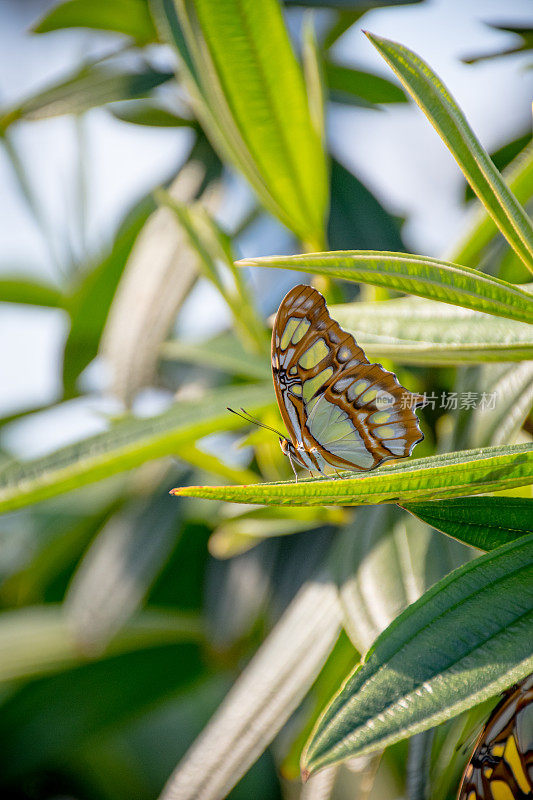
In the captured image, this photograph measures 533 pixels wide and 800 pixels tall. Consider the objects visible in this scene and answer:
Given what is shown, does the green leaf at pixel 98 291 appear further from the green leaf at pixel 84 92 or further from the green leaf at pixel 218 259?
the green leaf at pixel 218 259

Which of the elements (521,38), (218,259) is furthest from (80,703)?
(521,38)

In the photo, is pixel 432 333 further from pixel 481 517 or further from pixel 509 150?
pixel 509 150

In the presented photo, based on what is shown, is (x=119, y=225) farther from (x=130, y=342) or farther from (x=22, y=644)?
(x=22, y=644)

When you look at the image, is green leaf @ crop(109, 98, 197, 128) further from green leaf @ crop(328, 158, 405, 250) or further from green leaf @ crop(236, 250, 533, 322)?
green leaf @ crop(236, 250, 533, 322)

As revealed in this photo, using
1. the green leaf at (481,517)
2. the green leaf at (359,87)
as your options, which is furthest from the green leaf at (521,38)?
the green leaf at (481,517)

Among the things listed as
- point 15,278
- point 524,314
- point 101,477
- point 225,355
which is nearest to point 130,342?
point 225,355

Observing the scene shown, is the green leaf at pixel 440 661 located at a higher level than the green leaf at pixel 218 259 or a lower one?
lower

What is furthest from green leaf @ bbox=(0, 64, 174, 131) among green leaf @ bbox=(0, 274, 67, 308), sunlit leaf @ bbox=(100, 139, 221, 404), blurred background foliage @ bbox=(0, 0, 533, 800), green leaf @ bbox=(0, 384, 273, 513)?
green leaf @ bbox=(0, 384, 273, 513)
